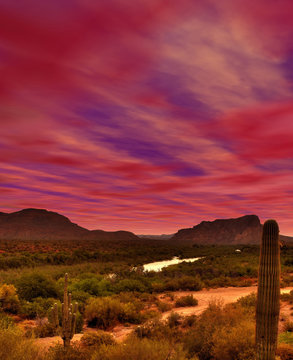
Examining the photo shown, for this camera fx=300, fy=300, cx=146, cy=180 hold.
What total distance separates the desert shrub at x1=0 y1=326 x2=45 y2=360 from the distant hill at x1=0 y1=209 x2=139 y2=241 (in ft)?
517

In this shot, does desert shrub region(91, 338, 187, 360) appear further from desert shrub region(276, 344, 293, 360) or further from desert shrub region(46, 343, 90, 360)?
desert shrub region(276, 344, 293, 360)

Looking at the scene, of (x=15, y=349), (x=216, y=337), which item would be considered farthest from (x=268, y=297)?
(x=15, y=349)

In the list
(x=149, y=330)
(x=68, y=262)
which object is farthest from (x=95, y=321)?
(x=68, y=262)

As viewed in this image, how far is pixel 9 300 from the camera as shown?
16.5 m

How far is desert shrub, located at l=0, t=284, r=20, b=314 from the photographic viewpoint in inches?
644

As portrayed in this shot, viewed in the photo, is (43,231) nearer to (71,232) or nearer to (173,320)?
(71,232)

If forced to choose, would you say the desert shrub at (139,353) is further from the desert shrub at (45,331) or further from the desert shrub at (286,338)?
the desert shrub at (45,331)

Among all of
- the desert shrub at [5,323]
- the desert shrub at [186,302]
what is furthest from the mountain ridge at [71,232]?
the desert shrub at [5,323]

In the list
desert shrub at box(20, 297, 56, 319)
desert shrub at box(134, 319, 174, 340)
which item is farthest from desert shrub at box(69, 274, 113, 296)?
desert shrub at box(134, 319, 174, 340)

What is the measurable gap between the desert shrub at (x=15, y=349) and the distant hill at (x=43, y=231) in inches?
6202

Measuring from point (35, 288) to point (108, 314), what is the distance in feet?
20.2

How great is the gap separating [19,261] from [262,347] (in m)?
36.6

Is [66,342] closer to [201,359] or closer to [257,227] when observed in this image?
[201,359]

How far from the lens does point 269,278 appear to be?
891 cm
